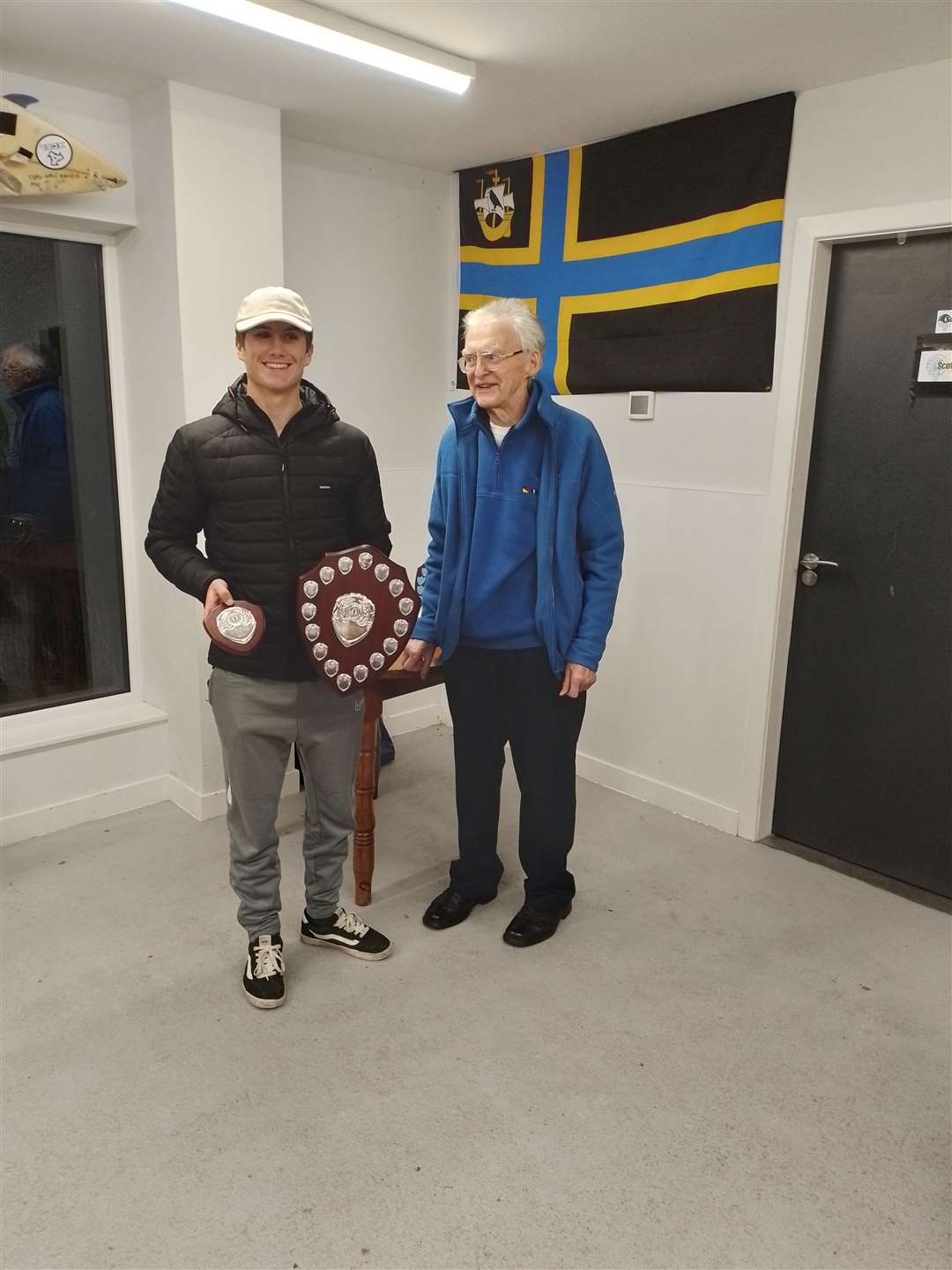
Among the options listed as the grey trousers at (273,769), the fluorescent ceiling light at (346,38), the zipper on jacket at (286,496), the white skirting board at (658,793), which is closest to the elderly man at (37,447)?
the fluorescent ceiling light at (346,38)

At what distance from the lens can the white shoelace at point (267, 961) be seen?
2312mm

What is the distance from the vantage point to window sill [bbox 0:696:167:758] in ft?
10.3

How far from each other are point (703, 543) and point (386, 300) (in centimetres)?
172

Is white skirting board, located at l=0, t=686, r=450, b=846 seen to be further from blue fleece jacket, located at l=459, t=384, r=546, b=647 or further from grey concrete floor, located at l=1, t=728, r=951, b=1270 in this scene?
blue fleece jacket, located at l=459, t=384, r=546, b=647

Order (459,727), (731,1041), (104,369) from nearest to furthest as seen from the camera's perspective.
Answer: (731,1041)
(459,727)
(104,369)

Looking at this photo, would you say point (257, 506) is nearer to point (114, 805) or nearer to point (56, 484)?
point (56, 484)

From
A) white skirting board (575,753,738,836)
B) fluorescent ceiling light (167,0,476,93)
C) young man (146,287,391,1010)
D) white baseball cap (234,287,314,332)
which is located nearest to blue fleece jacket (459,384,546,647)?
young man (146,287,391,1010)

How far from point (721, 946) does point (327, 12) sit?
274 cm

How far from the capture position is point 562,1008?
91.4 inches

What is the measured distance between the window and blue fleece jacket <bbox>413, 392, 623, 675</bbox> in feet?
5.21

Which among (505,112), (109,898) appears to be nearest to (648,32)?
(505,112)

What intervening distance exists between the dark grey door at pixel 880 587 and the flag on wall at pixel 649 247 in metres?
0.29

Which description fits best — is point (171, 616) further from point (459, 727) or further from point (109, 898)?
point (459, 727)

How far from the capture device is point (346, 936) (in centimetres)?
251
